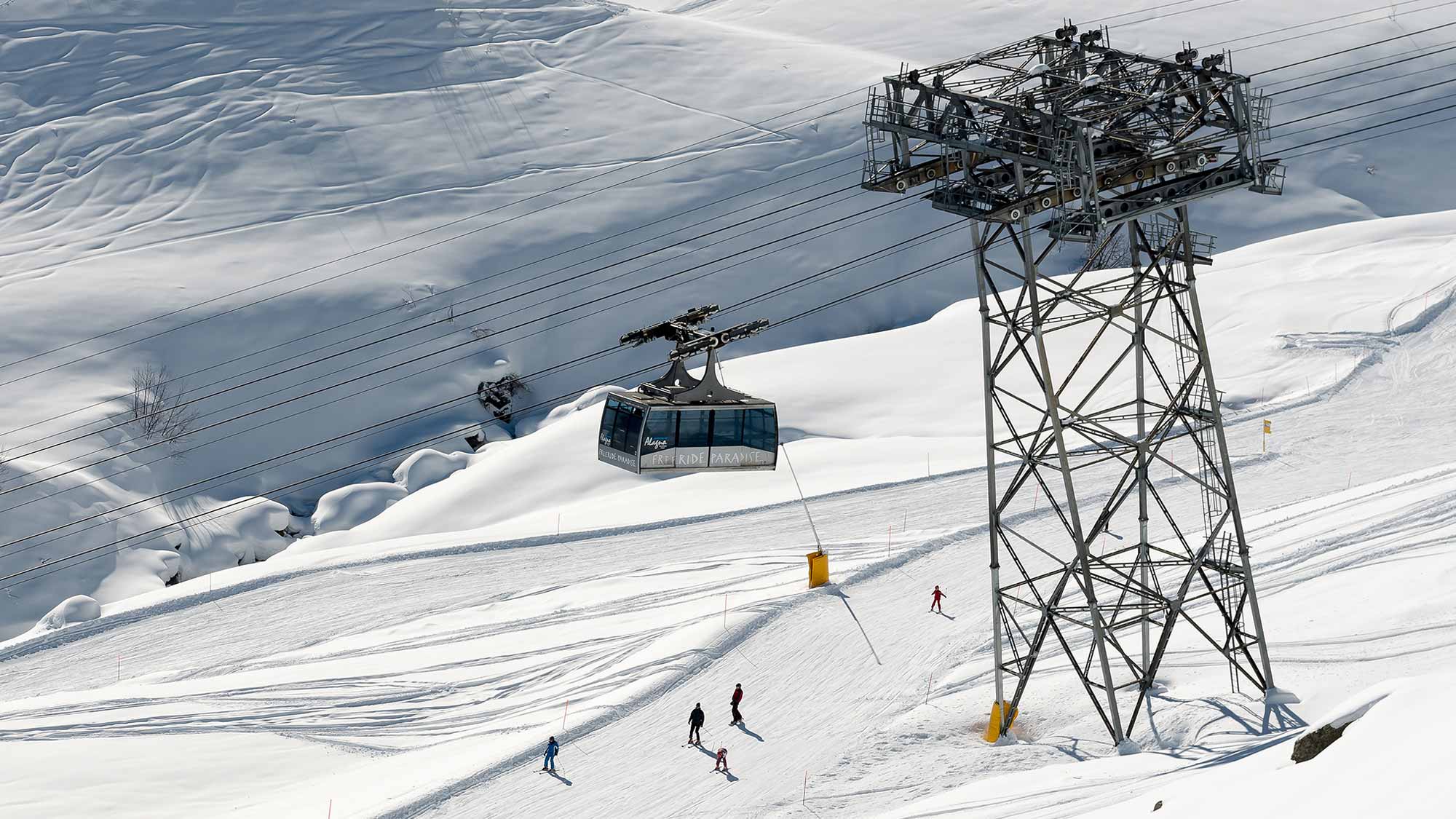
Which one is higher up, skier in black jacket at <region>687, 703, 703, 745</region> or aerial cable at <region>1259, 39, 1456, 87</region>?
aerial cable at <region>1259, 39, 1456, 87</region>

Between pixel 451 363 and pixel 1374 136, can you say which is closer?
pixel 451 363

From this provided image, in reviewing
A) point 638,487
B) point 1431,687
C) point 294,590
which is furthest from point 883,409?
point 1431,687

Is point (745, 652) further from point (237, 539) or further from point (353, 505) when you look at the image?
point (237, 539)

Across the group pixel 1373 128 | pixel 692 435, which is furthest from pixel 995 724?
A: pixel 1373 128

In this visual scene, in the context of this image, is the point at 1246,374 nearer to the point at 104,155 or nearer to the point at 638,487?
the point at 638,487

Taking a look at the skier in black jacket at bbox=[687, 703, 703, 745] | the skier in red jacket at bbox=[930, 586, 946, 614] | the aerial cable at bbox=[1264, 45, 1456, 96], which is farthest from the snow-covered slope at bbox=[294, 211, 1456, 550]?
the aerial cable at bbox=[1264, 45, 1456, 96]

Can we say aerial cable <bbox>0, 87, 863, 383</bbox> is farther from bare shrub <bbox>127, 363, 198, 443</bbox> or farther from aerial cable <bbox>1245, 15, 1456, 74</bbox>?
aerial cable <bbox>1245, 15, 1456, 74</bbox>
